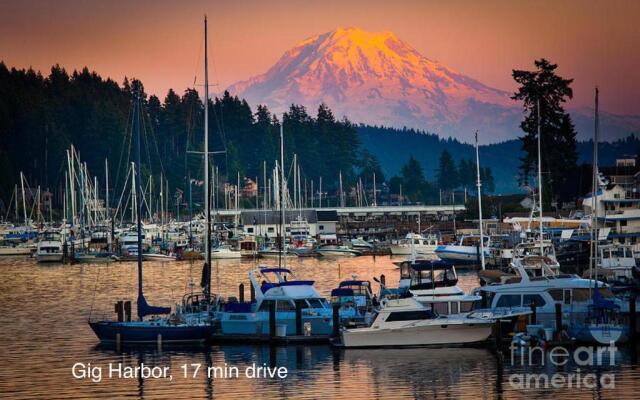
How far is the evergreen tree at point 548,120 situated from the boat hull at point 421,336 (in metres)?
90.5

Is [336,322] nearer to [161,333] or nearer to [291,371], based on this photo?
[291,371]

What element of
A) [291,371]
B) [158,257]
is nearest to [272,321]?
[291,371]

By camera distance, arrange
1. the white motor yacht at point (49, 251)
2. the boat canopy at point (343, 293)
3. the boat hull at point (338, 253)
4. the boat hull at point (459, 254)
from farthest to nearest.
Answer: the boat hull at point (338, 253), the white motor yacht at point (49, 251), the boat hull at point (459, 254), the boat canopy at point (343, 293)

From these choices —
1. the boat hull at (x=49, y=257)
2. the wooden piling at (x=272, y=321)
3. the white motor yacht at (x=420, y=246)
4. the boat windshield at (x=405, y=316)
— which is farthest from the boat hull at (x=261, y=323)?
the boat hull at (x=49, y=257)

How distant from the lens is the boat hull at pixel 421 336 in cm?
5147

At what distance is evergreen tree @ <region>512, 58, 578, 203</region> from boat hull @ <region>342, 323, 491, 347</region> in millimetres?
90465

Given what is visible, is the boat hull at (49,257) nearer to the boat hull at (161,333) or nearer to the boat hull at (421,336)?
the boat hull at (161,333)

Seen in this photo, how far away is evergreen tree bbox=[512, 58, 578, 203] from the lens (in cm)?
14100

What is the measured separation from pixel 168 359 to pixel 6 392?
8324 millimetres

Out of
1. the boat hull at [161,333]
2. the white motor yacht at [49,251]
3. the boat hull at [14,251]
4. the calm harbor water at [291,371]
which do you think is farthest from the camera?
the boat hull at [14,251]

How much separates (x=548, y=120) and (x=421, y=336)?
311 ft

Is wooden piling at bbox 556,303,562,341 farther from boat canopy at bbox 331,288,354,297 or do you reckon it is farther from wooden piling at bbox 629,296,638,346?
boat canopy at bbox 331,288,354,297

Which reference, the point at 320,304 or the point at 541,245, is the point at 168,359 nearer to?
the point at 320,304

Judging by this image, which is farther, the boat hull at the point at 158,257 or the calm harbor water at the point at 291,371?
the boat hull at the point at 158,257
